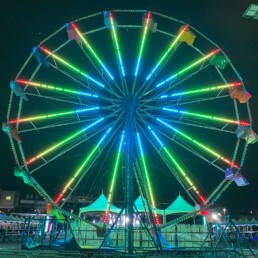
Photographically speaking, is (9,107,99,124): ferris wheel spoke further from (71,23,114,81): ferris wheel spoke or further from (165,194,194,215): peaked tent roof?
(165,194,194,215): peaked tent roof

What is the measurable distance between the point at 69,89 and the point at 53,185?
54423 millimetres

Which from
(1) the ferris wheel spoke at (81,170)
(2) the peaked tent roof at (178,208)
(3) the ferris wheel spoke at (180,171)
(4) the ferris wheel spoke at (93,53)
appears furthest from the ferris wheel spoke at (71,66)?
(2) the peaked tent roof at (178,208)

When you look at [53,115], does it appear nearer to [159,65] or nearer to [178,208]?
[159,65]

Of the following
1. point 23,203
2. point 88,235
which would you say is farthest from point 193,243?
point 23,203

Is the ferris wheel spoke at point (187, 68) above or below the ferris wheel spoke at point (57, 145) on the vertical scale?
above

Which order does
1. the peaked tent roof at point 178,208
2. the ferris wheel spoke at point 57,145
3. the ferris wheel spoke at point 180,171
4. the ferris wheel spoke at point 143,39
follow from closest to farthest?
1. the ferris wheel spoke at point 57,145
2. the ferris wheel spoke at point 143,39
3. the ferris wheel spoke at point 180,171
4. the peaked tent roof at point 178,208

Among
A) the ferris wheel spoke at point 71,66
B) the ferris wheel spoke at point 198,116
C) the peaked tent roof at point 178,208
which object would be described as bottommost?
the peaked tent roof at point 178,208

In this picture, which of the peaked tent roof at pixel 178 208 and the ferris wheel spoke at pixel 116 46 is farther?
the peaked tent roof at pixel 178 208

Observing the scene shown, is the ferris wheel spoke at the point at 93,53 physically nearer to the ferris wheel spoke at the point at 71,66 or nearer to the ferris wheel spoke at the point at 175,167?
the ferris wheel spoke at the point at 71,66

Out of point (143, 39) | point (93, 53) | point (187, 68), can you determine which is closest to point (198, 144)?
point (187, 68)

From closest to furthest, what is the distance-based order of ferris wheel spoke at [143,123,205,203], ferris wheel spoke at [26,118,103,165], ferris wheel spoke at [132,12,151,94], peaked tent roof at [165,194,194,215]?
ferris wheel spoke at [26,118,103,165], ferris wheel spoke at [132,12,151,94], ferris wheel spoke at [143,123,205,203], peaked tent roof at [165,194,194,215]

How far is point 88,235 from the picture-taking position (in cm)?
2066

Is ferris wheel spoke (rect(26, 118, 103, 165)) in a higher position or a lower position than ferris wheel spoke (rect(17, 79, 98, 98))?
lower

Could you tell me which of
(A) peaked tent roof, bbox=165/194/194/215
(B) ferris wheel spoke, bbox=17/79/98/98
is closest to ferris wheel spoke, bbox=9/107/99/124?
(B) ferris wheel spoke, bbox=17/79/98/98
